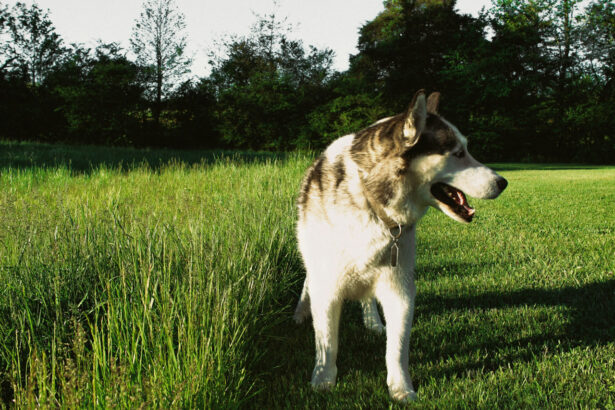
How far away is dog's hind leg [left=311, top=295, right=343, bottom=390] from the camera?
2828mm

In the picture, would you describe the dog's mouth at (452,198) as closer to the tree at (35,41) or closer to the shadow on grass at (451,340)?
the shadow on grass at (451,340)

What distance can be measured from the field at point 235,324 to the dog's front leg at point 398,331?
0.13 metres

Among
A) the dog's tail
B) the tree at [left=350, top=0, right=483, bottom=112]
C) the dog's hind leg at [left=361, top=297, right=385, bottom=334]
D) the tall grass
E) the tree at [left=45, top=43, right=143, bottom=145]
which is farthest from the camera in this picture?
the tree at [left=350, top=0, right=483, bottom=112]

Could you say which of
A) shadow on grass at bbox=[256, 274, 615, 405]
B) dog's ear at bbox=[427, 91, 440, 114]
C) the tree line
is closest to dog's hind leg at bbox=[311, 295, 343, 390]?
shadow on grass at bbox=[256, 274, 615, 405]

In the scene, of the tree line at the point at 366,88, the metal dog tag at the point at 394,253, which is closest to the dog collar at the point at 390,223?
the metal dog tag at the point at 394,253

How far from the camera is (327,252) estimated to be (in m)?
2.77

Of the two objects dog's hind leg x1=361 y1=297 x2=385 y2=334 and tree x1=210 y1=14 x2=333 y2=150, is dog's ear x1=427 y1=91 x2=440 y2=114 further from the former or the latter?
tree x1=210 y1=14 x2=333 y2=150

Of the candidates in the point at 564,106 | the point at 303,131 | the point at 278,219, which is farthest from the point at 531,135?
the point at 278,219

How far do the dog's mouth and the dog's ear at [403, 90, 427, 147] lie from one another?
38cm

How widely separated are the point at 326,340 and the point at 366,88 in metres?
30.4

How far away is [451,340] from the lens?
11.5ft

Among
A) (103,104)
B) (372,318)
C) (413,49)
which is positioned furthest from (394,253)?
(413,49)

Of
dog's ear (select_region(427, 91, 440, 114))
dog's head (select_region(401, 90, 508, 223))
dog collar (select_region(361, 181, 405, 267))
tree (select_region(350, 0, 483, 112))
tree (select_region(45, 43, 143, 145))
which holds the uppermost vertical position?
tree (select_region(350, 0, 483, 112))

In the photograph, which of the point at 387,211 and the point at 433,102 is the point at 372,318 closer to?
the point at 387,211
